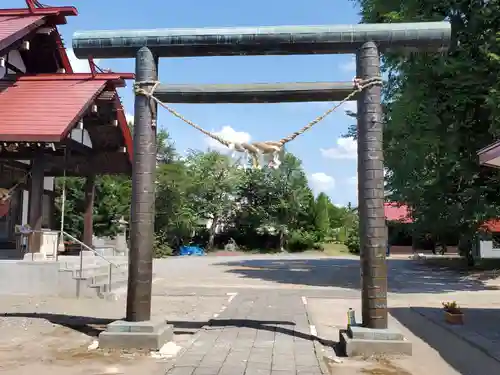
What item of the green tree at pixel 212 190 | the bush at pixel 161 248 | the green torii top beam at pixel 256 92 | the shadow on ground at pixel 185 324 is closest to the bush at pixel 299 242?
the green tree at pixel 212 190

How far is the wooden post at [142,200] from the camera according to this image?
6.77 meters

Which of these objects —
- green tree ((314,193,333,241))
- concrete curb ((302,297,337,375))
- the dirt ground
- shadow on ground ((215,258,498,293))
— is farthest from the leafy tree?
green tree ((314,193,333,241))

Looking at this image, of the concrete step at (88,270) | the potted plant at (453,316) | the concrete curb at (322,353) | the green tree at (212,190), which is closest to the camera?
the concrete curb at (322,353)

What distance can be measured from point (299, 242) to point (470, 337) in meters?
34.2

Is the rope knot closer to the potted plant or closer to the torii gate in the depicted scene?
the torii gate

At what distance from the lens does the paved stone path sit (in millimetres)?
5496

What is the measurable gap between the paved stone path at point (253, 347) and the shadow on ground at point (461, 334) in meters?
1.87

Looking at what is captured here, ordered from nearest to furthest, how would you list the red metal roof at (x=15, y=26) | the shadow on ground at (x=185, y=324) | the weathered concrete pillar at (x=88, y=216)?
the shadow on ground at (x=185, y=324) < the red metal roof at (x=15, y=26) < the weathered concrete pillar at (x=88, y=216)

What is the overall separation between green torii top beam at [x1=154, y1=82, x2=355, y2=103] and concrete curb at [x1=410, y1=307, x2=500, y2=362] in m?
4.24

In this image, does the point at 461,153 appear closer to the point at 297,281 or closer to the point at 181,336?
the point at 297,281

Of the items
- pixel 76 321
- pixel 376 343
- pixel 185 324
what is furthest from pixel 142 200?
pixel 376 343

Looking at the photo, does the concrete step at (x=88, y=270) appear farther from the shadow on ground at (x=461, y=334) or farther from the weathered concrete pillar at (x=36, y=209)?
the shadow on ground at (x=461, y=334)

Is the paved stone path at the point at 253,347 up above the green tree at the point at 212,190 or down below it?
below

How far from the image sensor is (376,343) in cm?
629
